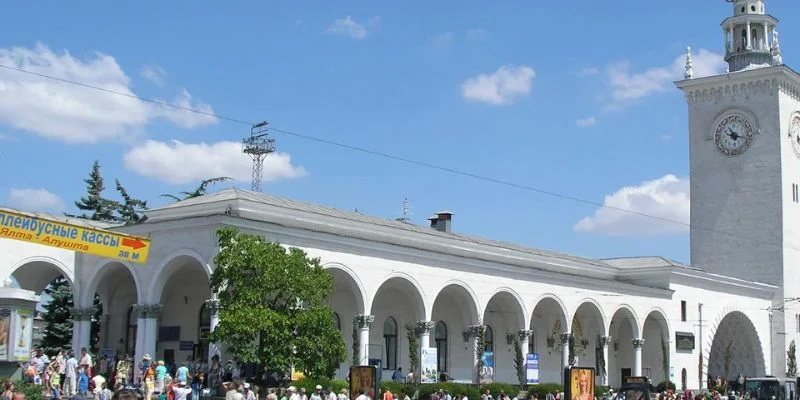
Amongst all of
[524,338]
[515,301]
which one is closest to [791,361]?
[524,338]

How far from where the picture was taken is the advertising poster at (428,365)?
33.4 m

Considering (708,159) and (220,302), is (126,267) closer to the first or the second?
(220,302)

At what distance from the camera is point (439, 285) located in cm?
3603

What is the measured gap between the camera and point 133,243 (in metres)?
27.9

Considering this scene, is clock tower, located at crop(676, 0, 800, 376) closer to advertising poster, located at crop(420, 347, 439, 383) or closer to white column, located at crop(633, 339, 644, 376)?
white column, located at crop(633, 339, 644, 376)

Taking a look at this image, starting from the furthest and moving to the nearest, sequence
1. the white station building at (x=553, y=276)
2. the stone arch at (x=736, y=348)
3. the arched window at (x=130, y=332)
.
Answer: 1. the stone arch at (x=736, y=348)
2. the arched window at (x=130, y=332)
3. the white station building at (x=553, y=276)

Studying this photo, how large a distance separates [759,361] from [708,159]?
11.0 meters

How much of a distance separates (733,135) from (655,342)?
516 inches

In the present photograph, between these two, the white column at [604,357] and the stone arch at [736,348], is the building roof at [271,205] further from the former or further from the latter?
the stone arch at [736,348]

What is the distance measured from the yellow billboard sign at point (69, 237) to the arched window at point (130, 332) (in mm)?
8137

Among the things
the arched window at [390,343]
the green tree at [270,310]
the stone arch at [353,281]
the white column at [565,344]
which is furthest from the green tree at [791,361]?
the green tree at [270,310]

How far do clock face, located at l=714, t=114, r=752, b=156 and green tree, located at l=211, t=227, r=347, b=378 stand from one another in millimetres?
33623

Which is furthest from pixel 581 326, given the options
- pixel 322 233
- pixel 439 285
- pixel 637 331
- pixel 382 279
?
pixel 322 233

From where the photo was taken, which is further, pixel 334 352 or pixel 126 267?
pixel 126 267
